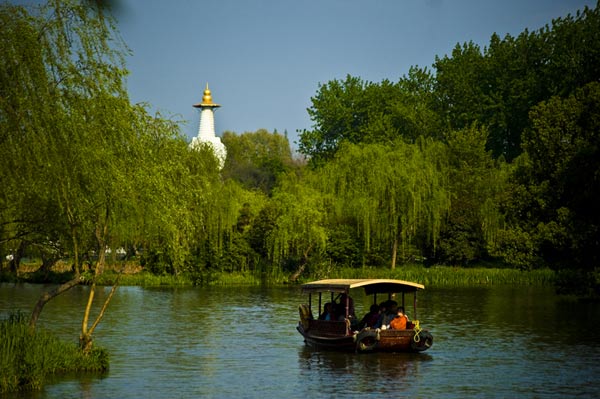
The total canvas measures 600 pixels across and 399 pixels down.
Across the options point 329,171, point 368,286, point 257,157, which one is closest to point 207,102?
point 257,157

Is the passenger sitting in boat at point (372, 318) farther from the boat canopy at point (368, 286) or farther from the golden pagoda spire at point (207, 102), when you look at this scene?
the golden pagoda spire at point (207, 102)

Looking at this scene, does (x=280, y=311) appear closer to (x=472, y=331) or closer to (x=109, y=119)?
(x=472, y=331)

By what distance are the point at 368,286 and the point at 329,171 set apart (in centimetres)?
3317

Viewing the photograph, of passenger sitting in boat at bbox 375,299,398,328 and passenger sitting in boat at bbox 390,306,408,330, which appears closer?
passenger sitting in boat at bbox 390,306,408,330

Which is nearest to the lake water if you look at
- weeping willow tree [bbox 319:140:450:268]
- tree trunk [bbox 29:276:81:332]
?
tree trunk [bbox 29:276:81:332]

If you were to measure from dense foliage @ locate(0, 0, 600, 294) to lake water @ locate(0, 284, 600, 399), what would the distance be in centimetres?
297

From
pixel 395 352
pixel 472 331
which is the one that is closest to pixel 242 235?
pixel 472 331

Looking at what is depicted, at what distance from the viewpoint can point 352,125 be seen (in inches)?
3996

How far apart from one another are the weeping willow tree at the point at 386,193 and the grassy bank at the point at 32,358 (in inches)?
1575

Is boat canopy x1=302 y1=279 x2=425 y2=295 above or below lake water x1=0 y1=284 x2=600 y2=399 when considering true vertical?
above

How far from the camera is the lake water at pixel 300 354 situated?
22797 millimetres

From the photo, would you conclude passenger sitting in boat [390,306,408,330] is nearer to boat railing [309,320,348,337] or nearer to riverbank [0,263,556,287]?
boat railing [309,320,348,337]

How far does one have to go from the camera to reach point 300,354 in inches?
1155

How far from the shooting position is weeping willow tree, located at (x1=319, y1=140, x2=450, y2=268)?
6266cm
